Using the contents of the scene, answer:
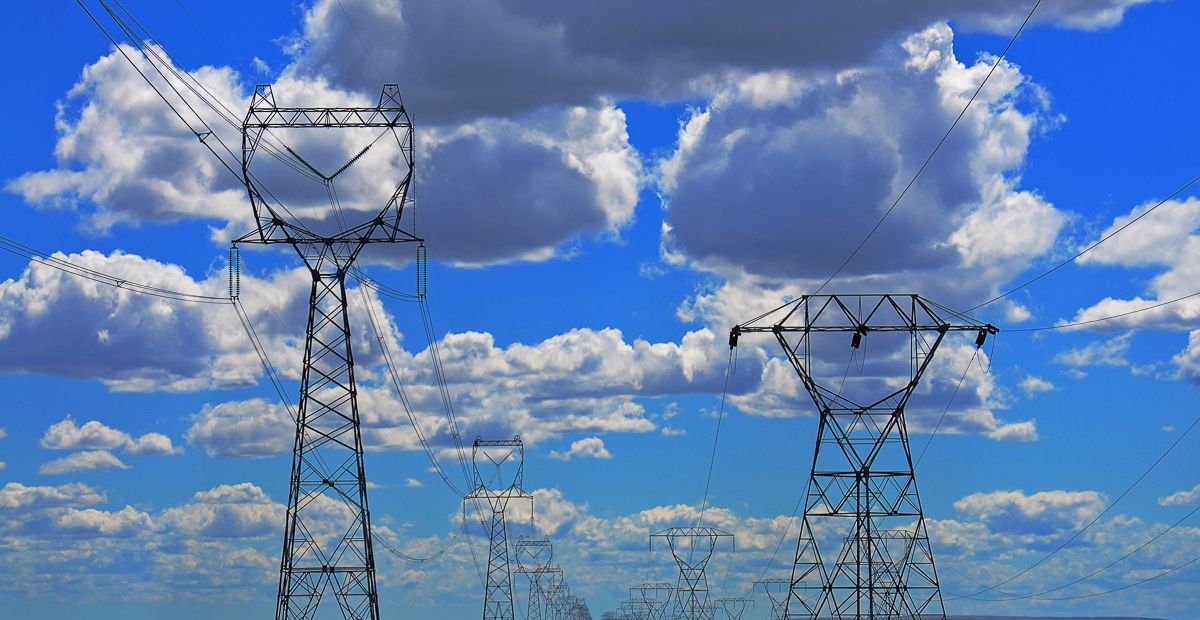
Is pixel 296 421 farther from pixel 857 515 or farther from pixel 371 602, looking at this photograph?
pixel 857 515

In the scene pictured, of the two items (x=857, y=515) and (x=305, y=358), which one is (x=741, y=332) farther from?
(x=305, y=358)

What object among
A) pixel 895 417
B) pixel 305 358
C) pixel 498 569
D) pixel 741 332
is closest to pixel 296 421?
pixel 305 358

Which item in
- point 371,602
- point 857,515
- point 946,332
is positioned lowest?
point 371,602

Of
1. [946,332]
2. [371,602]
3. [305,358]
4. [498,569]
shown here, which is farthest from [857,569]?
[498,569]

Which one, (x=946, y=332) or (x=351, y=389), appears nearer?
(x=351, y=389)

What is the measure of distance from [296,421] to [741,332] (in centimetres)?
2596

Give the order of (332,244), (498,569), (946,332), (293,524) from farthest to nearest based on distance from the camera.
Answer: (498,569)
(946,332)
(332,244)
(293,524)

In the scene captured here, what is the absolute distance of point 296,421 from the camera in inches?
2982

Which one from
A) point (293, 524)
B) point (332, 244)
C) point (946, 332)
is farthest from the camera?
point (946, 332)

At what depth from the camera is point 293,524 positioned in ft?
242

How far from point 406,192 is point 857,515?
97.8 feet

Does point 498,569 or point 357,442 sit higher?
point 498,569

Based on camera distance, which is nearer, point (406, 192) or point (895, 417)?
point (406, 192)

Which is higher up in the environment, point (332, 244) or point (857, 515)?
point (332, 244)
